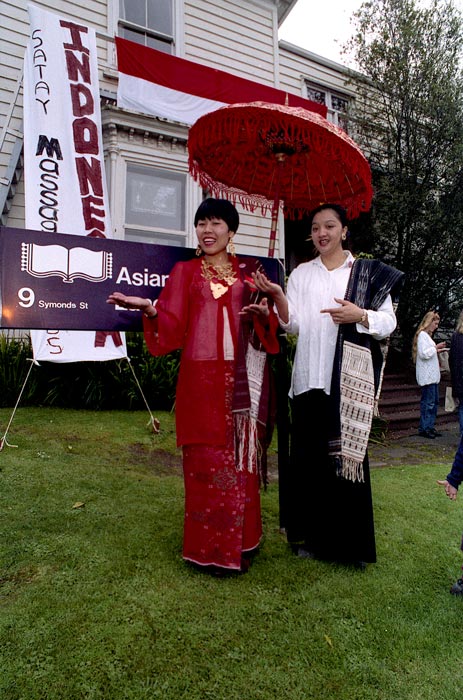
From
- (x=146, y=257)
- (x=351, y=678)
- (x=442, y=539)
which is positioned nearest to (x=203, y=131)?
(x=146, y=257)

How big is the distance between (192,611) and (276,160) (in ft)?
7.92

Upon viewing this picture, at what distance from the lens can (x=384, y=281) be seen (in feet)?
8.61

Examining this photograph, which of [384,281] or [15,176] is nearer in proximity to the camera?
[384,281]

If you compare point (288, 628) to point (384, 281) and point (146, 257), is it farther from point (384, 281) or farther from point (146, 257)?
point (146, 257)

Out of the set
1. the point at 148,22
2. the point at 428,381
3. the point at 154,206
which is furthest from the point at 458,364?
the point at 148,22

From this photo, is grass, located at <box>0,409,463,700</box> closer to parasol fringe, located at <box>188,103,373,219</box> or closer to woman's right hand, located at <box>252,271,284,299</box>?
woman's right hand, located at <box>252,271,284,299</box>

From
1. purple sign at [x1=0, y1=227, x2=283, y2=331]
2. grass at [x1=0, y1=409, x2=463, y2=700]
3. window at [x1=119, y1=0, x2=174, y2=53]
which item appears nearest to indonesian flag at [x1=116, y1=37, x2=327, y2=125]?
window at [x1=119, y1=0, x2=174, y2=53]

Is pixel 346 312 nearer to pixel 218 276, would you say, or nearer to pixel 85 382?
pixel 218 276

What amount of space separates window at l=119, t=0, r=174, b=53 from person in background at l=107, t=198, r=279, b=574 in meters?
6.58

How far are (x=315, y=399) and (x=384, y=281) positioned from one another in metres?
0.74

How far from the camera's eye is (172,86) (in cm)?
673

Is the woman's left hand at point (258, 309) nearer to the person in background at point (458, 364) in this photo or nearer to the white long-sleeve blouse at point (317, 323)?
the white long-sleeve blouse at point (317, 323)

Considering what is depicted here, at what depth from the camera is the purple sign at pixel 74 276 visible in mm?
2668

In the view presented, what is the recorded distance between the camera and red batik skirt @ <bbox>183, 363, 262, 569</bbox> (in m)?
2.46
